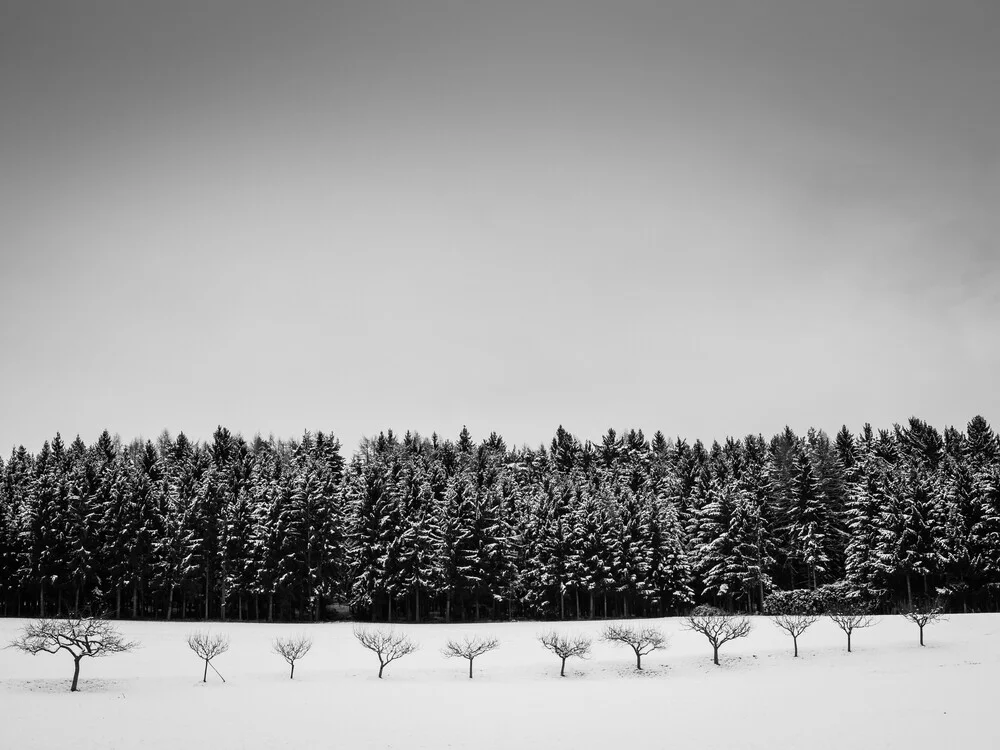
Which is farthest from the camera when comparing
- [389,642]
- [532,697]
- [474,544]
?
[474,544]

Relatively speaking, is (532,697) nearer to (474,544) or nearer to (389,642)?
(389,642)

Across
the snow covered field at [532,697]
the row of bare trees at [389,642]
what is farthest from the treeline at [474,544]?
the row of bare trees at [389,642]

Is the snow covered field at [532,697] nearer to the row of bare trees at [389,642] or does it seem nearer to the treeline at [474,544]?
the row of bare trees at [389,642]

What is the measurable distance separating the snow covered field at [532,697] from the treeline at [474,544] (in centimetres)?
1446

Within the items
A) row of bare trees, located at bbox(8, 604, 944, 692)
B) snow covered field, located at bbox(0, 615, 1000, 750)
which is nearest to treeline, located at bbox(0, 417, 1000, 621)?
snow covered field, located at bbox(0, 615, 1000, 750)

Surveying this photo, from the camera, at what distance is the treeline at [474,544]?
237 ft

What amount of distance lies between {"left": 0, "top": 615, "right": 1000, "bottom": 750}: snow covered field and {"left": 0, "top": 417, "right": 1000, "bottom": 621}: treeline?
14457mm

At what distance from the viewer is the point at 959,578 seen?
71250 mm

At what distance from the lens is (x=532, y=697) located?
1563 inches

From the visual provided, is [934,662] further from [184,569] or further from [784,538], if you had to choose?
[184,569]

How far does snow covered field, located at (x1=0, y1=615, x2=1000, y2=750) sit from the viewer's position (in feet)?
99.9

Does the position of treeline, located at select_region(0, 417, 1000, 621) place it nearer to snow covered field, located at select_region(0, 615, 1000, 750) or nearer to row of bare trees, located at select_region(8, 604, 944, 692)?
snow covered field, located at select_region(0, 615, 1000, 750)

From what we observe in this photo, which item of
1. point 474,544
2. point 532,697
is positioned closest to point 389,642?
point 532,697

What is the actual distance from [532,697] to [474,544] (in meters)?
38.5
